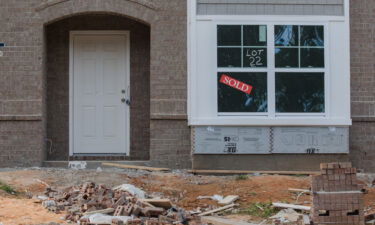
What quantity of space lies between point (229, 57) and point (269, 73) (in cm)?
87

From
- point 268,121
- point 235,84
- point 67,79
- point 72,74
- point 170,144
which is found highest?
point 72,74

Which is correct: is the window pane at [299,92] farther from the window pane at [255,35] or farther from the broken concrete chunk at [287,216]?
the broken concrete chunk at [287,216]

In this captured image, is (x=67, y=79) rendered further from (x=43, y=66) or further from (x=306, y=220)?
(x=306, y=220)

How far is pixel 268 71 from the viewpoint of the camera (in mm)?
12578

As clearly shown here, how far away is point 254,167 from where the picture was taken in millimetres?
12500

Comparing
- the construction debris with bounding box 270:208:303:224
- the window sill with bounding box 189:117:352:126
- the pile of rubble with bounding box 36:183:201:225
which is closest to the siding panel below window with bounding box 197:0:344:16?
the window sill with bounding box 189:117:352:126

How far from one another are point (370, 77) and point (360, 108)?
2.25ft

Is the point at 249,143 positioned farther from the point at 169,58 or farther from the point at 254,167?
the point at 169,58

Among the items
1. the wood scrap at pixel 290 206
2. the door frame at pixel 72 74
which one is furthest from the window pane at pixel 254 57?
the wood scrap at pixel 290 206

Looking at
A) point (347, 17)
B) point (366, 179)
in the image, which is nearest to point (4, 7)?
point (347, 17)

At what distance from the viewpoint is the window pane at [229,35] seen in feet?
41.4

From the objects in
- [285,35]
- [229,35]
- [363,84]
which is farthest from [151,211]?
[363,84]

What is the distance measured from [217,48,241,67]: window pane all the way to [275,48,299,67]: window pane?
792 millimetres

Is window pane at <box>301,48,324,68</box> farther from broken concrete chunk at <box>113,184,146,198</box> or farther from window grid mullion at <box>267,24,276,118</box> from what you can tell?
broken concrete chunk at <box>113,184,146,198</box>
